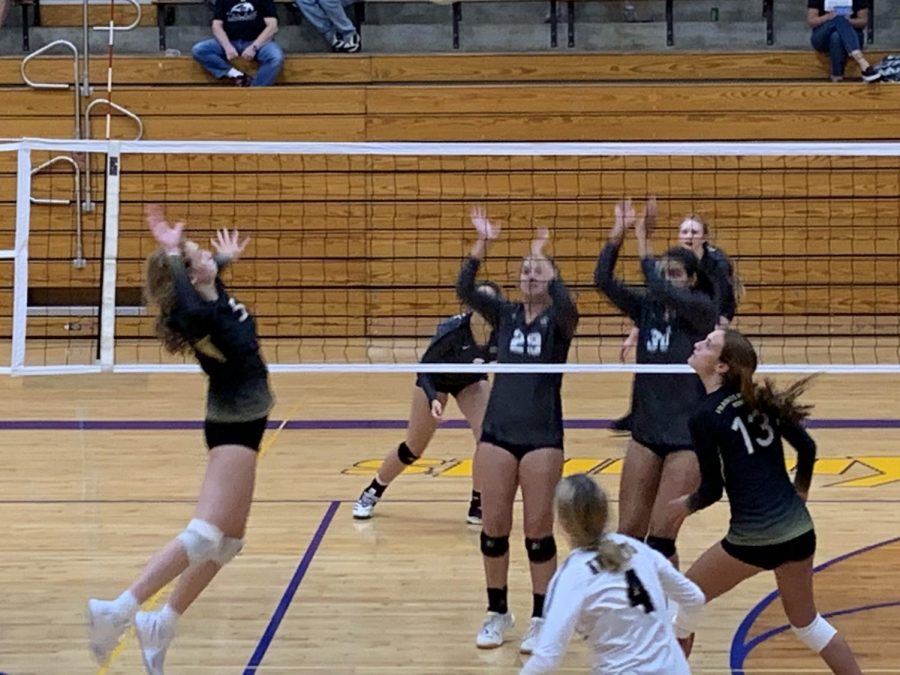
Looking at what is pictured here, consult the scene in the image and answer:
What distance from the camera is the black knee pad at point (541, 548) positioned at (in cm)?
638

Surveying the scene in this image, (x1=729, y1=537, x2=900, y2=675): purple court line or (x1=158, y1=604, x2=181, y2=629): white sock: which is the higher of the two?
(x1=158, y1=604, x2=181, y2=629): white sock

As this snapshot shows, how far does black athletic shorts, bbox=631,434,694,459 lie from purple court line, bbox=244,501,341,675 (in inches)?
80.5

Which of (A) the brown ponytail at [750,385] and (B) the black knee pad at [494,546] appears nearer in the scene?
(A) the brown ponytail at [750,385]

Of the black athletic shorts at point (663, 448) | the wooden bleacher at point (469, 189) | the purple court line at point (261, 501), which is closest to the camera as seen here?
the black athletic shorts at point (663, 448)

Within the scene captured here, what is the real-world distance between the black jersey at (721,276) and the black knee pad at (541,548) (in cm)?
139

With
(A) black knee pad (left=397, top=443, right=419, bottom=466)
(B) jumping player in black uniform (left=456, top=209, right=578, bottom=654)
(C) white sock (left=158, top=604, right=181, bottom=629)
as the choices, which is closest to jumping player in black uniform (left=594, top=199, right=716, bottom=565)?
(B) jumping player in black uniform (left=456, top=209, right=578, bottom=654)

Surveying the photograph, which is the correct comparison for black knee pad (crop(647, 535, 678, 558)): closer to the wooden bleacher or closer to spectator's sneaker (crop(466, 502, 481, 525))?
spectator's sneaker (crop(466, 502, 481, 525))

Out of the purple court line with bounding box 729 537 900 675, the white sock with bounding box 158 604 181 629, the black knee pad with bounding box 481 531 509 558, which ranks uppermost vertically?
the black knee pad with bounding box 481 531 509 558

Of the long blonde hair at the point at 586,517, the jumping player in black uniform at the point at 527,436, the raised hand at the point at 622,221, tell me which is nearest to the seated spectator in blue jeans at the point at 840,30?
the raised hand at the point at 622,221

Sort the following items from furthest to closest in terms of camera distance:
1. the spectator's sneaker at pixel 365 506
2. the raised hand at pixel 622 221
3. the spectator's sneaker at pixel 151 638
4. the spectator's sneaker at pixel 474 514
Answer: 1. the spectator's sneaker at pixel 365 506
2. the spectator's sneaker at pixel 474 514
3. the raised hand at pixel 622 221
4. the spectator's sneaker at pixel 151 638

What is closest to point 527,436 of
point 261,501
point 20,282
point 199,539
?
point 199,539

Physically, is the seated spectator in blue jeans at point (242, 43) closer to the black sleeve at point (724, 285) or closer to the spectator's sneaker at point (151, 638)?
the black sleeve at point (724, 285)

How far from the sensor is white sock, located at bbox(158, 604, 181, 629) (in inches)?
234

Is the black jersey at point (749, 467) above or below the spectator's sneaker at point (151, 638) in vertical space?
above
